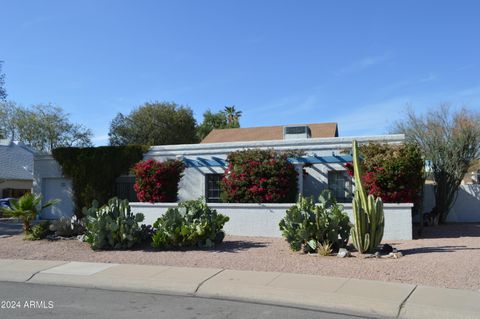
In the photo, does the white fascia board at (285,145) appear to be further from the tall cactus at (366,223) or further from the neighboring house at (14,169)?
the neighboring house at (14,169)

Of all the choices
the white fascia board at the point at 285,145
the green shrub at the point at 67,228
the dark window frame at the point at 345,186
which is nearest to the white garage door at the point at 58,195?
the white fascia board at the point at 285,145

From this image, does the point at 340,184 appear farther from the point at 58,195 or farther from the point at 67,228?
the point at 58,195

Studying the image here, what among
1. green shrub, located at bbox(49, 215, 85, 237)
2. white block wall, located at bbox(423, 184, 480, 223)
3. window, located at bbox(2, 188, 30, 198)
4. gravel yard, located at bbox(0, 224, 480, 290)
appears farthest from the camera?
window, located at bbox(2, 188, 30, 198)

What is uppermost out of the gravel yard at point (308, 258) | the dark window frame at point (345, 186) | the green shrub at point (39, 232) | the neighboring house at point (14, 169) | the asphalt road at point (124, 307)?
the neighboring house at point (14, 169)

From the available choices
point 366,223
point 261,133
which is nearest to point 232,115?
point 261,133

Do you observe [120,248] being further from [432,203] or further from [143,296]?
[432,203]

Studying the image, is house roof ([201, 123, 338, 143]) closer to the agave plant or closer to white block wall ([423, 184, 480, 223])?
white block wall ([423, 184, 480, 223])

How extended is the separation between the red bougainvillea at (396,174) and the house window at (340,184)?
12.9 ft

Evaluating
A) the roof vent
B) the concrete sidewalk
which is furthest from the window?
the concrete sidewalk

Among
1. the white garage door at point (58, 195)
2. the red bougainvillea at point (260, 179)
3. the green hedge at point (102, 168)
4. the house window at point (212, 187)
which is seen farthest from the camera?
the white garage door at point (58, 195)

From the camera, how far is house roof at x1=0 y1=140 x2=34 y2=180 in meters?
35.0

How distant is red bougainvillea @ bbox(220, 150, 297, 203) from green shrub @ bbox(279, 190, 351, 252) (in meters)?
4.63

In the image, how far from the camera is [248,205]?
53.3ft

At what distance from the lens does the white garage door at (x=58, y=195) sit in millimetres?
23484
